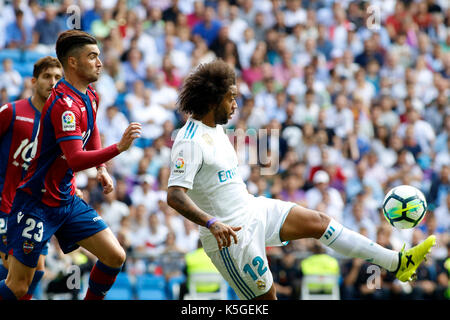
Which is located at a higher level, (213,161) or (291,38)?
(291,38)

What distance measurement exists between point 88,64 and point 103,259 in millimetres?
1641

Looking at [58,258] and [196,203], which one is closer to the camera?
[196,203]

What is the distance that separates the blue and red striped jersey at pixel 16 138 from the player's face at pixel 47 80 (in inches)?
8.0

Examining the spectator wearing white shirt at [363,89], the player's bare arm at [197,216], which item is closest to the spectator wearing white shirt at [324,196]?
the spectator wearing white shirt at [363,89]

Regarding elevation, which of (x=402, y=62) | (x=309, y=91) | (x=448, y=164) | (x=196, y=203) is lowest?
(x=196, y=203)

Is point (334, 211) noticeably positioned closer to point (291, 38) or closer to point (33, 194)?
point (291, 38)

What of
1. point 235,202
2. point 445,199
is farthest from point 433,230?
A: point 235,202

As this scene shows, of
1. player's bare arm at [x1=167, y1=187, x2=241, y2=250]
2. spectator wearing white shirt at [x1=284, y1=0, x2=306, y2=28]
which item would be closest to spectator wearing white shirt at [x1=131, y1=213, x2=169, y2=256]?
player's bare arm at [x1=167, y1=187, x2=241, y2=250]

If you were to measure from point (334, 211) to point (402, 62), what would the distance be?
5.18 m

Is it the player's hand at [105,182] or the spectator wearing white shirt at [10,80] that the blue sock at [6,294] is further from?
the spectator wearing white shirt at [10,80]
